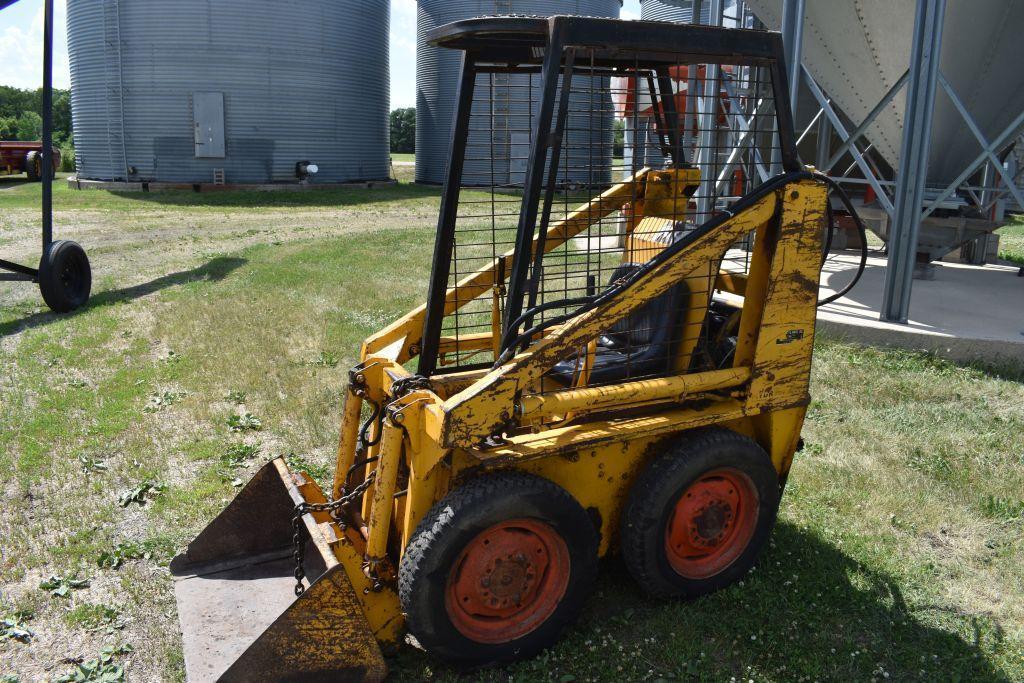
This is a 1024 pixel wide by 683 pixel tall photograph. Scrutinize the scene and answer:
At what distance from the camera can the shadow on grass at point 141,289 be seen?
9.35 meters

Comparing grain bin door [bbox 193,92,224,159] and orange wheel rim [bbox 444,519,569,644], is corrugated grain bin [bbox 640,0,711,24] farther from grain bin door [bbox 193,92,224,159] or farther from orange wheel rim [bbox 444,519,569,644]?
orange wheel rim [bbox 444,519,569,644]

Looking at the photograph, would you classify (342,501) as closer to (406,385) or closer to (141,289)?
(406,385)

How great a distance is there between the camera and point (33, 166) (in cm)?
3020

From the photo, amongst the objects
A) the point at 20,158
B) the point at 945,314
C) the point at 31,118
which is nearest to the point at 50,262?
the point at 945,314

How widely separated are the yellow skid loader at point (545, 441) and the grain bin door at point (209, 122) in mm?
23354

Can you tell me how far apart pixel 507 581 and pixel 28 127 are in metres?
61.2

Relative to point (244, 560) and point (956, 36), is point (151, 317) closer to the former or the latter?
point (244, 560)

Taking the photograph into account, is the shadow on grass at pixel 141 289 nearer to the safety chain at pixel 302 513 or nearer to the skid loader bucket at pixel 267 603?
the skid loader bucket at pixel 267 603

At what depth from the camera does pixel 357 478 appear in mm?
4156

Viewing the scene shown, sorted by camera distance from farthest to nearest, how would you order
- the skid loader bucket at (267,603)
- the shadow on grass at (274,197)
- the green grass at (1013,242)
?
the shadow on grass at (274,197) < the green grass at (1013,242) < the skid loader bucket at (267,603)

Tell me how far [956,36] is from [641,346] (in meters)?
7.70

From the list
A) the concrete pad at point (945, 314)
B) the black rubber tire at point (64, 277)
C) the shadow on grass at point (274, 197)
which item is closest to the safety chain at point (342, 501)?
the concrete pad at point (945, 314)

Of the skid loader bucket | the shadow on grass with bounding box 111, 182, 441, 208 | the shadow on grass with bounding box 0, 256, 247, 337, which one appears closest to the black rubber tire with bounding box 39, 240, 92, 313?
the shadow on grass with bounding box 0, 256, 247, 337

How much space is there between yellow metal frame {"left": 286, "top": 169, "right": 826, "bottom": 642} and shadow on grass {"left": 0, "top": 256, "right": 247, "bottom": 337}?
22.4ft
